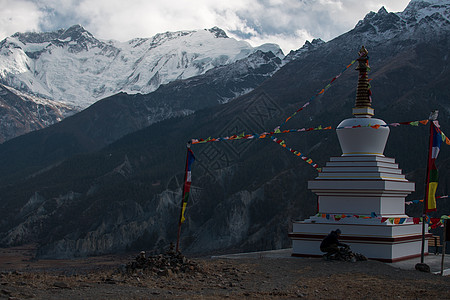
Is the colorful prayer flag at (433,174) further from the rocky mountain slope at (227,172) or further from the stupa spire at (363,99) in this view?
the rocky mountain slope at (227,172)

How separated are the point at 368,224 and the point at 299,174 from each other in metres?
73.7

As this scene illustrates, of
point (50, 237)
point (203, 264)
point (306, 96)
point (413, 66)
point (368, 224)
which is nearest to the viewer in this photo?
point (203, 264)

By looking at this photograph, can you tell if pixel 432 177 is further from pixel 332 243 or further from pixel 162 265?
pixel 162 265

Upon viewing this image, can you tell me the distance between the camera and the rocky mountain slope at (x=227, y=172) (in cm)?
9362

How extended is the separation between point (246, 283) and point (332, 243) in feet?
20.2

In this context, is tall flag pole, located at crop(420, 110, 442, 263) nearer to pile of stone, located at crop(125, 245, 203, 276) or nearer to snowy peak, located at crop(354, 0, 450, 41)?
pile of stone, located at crop(125, 245, 203, 276)

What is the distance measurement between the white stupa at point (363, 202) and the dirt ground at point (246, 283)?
2.28 m

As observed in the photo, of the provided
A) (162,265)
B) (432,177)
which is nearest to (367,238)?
(432,177)

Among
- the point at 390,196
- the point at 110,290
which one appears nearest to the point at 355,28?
the point at 390,196

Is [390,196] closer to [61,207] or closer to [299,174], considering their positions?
[299,174]

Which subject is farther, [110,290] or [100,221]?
[100,221]

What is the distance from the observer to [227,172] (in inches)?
4483

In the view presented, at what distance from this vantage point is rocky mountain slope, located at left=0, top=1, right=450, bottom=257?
307ft

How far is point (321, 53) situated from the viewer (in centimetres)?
19250
